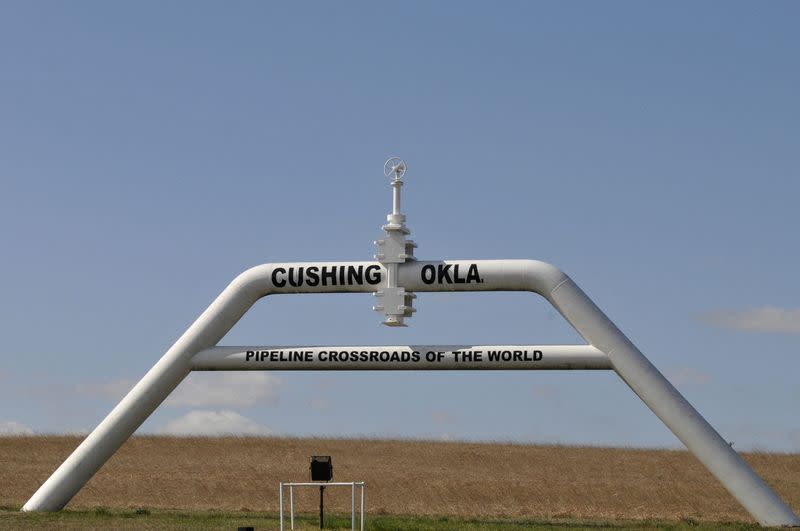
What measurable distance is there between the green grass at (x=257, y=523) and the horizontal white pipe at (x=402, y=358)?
2929mm

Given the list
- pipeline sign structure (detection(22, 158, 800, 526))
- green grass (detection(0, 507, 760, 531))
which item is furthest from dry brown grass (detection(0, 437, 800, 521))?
pipeline sign structure (detection(22, 158, 800, 526))

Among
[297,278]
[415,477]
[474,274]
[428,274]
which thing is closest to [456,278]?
[474,274]

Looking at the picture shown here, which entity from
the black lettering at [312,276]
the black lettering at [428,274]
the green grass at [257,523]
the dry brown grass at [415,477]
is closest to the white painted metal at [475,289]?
the black lettering at [428,274]

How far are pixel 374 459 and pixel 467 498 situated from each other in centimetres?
678

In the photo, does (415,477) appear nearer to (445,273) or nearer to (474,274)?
(445,273)

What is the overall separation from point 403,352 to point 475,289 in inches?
71.2

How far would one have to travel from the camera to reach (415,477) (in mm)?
41344

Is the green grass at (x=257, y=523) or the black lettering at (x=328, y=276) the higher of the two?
the black lettering at (x=328, y=276)

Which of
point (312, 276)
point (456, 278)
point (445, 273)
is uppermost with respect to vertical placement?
point (312, 276)

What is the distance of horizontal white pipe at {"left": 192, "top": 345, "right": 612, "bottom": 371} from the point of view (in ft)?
89.6

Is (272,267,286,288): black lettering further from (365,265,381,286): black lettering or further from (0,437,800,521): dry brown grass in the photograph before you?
(0,437,800,521): dry brown grass

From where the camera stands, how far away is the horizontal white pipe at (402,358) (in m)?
27.3

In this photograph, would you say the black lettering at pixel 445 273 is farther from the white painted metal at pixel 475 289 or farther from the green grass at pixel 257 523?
the green grass at pixel 257 523

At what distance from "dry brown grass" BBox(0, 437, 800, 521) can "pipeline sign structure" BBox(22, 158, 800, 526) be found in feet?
12.9
